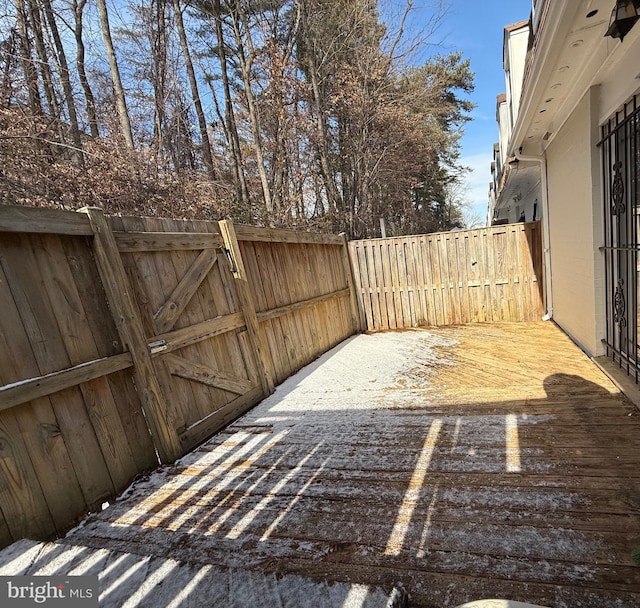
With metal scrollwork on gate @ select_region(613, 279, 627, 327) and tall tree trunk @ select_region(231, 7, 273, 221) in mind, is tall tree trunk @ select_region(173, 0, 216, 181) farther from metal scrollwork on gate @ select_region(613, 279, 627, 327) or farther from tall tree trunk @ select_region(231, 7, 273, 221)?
metal scrollwork on gate @ select_region(613, 279, 627, 327)

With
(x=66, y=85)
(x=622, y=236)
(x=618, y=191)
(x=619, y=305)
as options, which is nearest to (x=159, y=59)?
(x=66, y=85)

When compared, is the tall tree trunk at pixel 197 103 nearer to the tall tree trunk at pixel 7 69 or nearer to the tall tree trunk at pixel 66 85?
the tall tree trunk at pixel 66 85

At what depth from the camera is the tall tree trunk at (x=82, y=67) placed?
6.82 m

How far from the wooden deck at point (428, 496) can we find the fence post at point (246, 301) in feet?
1.49

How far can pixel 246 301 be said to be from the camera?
3537mm

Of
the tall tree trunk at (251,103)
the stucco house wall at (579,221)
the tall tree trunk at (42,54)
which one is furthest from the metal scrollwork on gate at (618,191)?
the tall tree trunk at (42,54)

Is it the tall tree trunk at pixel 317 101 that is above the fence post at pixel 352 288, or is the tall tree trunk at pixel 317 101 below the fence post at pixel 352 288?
above

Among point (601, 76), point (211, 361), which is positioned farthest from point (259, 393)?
point (601, 76)

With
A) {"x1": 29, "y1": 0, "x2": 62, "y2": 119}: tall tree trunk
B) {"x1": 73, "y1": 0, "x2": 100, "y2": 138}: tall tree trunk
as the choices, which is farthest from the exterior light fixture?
{"x1": 73, "y1": 0, "x2": 100, "y2": 138}: tall tree trunk

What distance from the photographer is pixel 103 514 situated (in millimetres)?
2014

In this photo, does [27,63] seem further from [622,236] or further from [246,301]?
[622,236]

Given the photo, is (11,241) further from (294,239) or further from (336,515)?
(294,239)

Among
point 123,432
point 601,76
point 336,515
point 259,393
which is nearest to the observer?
point 336,515

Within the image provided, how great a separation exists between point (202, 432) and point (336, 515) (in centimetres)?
152
